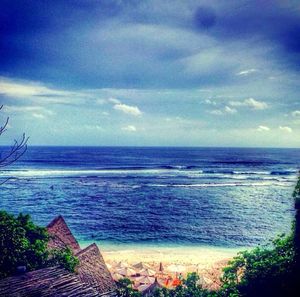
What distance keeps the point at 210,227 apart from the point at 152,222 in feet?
26.1

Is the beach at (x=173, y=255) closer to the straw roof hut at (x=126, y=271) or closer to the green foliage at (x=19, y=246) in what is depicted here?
the straw roof hut at (x=126, y=271)

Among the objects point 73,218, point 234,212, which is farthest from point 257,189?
point 73,218

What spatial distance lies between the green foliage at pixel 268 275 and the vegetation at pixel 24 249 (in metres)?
7.86

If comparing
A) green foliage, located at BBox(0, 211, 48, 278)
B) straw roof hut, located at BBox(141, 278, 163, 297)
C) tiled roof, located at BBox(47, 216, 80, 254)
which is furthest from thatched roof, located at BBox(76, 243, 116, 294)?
straw roof hut, located at BBox(141, 278, 163, 297)

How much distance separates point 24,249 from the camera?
45.3ft

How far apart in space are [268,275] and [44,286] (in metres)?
7.10

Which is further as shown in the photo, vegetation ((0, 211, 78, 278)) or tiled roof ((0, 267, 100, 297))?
vegetation ((0, 211, 78, 278))

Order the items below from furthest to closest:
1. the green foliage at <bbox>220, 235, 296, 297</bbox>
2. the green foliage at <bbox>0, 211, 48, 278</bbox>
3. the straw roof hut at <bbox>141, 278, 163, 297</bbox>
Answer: the straw roof hut at <bbox>141, 278, 163, 297</bbox> → the green foliage at <bbox>0, 211, 48, 278</bbox> → the green foliage at <bbox>220, 235, 296, 297</bbox>

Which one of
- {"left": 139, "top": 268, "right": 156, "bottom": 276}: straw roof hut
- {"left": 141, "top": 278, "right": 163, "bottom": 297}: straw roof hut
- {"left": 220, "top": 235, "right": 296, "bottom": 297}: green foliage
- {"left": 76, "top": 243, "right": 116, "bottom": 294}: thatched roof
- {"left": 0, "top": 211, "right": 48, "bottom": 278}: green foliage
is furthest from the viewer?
{"left": 139, "top": 268, "right": 156, "bottom": 276}: straw roof hut

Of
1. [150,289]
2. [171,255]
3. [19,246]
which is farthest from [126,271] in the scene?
[19,246]

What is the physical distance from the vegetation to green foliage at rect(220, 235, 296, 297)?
7.86 metres

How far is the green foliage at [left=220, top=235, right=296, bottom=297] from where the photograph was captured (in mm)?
9680

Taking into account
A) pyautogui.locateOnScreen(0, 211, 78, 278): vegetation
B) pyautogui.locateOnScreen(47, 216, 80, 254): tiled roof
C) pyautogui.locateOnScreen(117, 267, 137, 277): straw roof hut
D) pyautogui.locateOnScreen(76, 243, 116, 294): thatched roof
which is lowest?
pyautogui.locateOnScreen(117, 267, 137, 277): straw roof hut

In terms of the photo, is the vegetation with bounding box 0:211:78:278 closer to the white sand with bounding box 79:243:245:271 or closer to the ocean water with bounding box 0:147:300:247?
the white sand with bounding box 79:243:245:271
